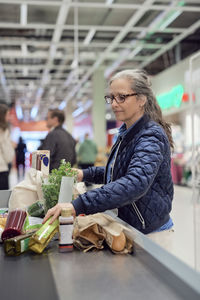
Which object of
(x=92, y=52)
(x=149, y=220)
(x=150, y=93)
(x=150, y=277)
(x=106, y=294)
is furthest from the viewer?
(x=92, y=52)

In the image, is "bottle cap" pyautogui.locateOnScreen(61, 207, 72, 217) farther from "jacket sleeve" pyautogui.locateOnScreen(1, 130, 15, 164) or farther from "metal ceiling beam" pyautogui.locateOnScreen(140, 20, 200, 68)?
"metal ceiling beam" pyautogui.locateOnScreen(140, 20, 200, 68)

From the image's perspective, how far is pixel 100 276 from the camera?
1.19 metres

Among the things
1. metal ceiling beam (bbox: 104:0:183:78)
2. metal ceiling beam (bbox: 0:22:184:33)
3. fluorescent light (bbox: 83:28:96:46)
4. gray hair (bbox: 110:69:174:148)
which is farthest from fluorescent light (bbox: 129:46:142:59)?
gray hair (bbox: 110:69:174:148)

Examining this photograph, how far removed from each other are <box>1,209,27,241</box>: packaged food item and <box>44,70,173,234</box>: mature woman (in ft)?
0.57

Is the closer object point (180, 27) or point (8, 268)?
point (8, 268)

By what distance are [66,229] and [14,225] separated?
252 millimetres

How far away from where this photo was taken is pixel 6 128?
4676mm

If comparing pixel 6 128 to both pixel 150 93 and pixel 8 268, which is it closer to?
pixel 150 93

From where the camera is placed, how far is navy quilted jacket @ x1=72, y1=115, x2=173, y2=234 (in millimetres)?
1453

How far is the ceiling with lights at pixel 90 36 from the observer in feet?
25.0

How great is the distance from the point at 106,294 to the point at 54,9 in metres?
Result: 7.55

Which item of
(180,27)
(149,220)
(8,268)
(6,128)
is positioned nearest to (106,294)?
(8,268)

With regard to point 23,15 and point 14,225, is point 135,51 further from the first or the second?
point 14,225

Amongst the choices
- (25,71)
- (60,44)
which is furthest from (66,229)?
(25,71)
